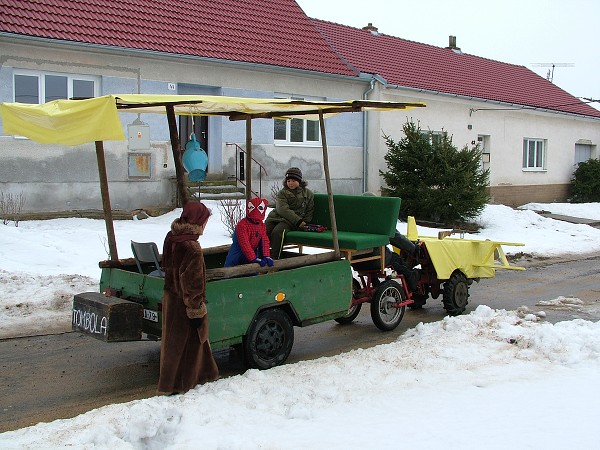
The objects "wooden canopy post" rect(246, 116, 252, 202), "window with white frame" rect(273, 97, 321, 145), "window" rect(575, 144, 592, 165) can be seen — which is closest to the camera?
"wooden canopy post" rect(246, 116, 252, 202)

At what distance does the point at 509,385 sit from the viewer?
5.86 meters

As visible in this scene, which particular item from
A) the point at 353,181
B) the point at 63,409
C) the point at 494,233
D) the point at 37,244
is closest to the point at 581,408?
the point at 63,409

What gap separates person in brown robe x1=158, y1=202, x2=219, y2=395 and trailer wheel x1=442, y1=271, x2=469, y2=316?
13.6 feet

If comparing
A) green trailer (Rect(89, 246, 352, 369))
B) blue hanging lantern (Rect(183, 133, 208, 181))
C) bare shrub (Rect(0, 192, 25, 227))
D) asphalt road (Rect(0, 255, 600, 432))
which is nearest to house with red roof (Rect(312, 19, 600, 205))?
bare shrub (Rect(0, 192, 25, 227))

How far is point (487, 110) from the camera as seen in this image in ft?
82.2

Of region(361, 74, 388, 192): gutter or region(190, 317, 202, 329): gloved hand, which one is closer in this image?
region(190, 317, 202, 329): gloved hand

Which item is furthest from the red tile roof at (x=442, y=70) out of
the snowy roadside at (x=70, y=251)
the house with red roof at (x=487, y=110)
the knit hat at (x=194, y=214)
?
the knit hat at (x=194, y=214)

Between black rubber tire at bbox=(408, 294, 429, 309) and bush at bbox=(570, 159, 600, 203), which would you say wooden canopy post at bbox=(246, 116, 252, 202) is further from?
bush at bbox=(570, 159, 600, 203)

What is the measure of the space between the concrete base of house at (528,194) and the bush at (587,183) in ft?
1.61

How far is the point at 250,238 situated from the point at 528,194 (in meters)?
22.6

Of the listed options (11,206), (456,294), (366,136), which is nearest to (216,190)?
(11,206)

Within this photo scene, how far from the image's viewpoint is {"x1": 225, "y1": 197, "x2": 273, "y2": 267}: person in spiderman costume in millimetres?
6754

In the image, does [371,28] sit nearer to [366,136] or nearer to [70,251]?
[366,136]

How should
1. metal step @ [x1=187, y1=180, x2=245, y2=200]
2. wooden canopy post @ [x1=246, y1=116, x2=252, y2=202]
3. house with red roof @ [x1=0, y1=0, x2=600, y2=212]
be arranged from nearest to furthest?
wooden canopy post @ [x1=246, y1=116, x2=252, y2=202] < house with red roof @ [x1=0, y1=0, x2=600, y2=212] < metal step @ [x1=187, y1=180, x2=245, y2=200]
